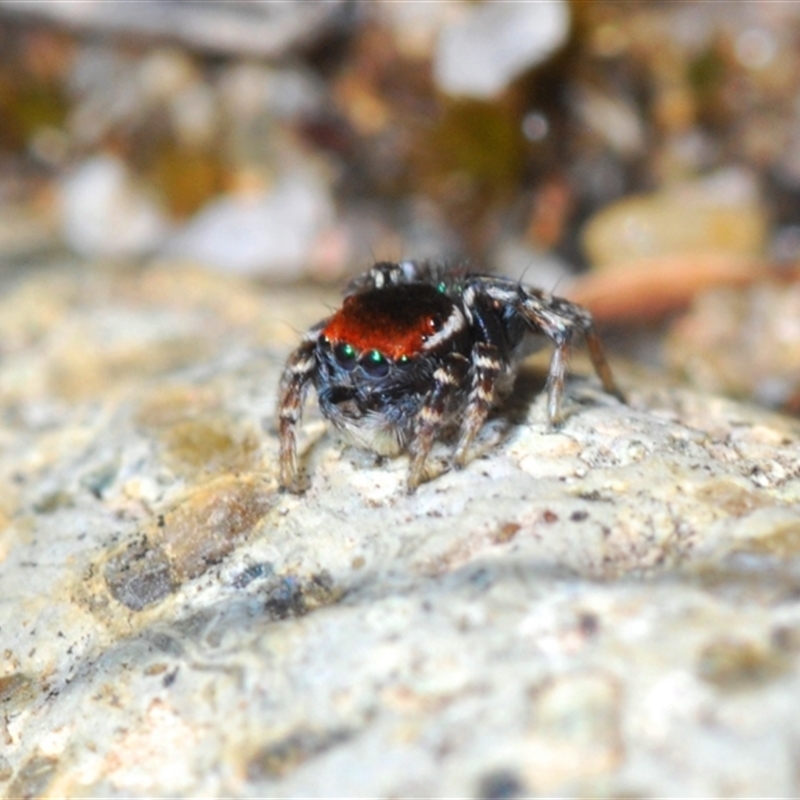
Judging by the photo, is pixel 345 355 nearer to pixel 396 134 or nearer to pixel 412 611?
pixel 412 611

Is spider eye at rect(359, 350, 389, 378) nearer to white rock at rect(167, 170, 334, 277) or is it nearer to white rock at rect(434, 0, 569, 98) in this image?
white rock at rect(167, 170, 334, 277)

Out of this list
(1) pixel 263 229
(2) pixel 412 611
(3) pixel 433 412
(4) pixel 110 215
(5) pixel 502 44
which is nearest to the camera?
(2) pixel 412 611

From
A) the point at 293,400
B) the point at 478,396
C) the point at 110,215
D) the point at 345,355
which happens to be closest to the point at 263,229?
the point at 110,215

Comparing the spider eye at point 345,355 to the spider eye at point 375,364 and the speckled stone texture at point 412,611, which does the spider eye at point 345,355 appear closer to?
the spider eye at point 375,364

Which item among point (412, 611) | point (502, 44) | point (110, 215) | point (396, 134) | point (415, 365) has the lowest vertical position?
point (412, 611)

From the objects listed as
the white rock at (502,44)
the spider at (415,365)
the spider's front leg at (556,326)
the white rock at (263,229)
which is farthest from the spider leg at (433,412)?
the white rock at (502,44)

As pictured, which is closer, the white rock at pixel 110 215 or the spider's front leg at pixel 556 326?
the spider's front leg at pixel 556 326

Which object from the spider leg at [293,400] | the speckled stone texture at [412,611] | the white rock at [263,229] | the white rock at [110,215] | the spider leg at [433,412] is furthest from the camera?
the white rock at [110,215]
